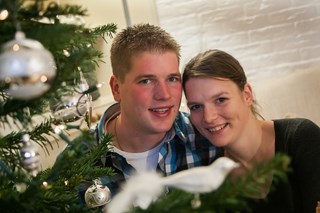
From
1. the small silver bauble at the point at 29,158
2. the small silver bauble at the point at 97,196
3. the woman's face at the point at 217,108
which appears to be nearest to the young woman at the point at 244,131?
the woman's face at the point at 217,108

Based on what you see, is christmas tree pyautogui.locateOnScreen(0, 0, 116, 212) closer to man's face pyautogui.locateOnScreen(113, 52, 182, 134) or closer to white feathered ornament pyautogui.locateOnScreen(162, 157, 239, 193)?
white feathered ornament pyautogui.locateOnScreen(162, 157, 239, 193)

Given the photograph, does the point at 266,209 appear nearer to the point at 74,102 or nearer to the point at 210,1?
the point at 74,102

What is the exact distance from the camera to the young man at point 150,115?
4.02ft

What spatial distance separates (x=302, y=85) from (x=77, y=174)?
142 centimetres

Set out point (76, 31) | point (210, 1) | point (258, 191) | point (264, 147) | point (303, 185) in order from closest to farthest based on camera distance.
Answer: point (258, 191) < point (76, 31) < point (303, 185) < point (264, 147) < point (210, 1)

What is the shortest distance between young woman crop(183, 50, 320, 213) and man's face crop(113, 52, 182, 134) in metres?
0.05

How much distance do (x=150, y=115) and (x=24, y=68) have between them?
825 millimetres

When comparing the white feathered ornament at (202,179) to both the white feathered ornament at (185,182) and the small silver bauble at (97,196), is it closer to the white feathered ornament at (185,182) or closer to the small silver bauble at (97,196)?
the white feathered ornament at (185,182)

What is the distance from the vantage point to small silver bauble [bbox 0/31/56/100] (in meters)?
0.42

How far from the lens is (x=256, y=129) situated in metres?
1.24

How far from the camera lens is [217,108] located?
1157mm

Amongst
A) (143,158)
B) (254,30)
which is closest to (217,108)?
(143,158)

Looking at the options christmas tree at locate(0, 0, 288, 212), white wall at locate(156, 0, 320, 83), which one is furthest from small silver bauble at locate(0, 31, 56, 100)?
white wall at locate(156, 0, 320, 83)

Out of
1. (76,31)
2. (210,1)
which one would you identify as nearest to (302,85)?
(210,1)
